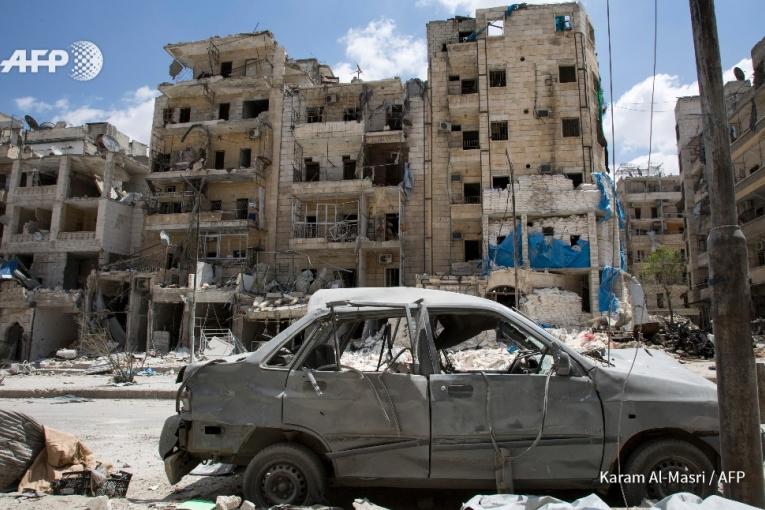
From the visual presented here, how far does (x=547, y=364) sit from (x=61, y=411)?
10784 mm

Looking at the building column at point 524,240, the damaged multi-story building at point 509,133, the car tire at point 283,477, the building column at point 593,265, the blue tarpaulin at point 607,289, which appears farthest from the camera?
the damaged multi-story building at point 509,133

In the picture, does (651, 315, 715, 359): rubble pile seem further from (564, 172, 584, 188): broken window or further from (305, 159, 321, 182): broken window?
(305, 159, 321, 182): broken window

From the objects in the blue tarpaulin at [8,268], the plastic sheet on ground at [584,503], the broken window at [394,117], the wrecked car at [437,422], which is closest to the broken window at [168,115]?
the blue tarpaulin at [8,268]

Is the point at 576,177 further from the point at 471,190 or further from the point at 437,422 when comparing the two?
the point at 437,422

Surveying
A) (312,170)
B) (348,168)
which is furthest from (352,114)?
(312,170)

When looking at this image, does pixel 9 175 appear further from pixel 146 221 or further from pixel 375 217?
pixel 375 217

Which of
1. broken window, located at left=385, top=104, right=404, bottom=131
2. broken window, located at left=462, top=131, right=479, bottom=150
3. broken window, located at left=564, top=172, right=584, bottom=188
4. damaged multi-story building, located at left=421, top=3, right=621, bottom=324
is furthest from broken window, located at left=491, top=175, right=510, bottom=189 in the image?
broken window, located at left=385, top=104, right=404, bottom=131

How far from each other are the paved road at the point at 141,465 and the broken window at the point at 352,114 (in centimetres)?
2390

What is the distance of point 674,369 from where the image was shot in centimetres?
457

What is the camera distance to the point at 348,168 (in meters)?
31.7

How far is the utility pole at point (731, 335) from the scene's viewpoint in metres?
3.05

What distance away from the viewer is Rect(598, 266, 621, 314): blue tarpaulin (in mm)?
24906

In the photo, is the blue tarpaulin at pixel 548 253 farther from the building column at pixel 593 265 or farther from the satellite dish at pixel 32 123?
the satellite dish at pixel 32 123

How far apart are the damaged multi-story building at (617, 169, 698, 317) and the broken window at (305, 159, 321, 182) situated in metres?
35.9
